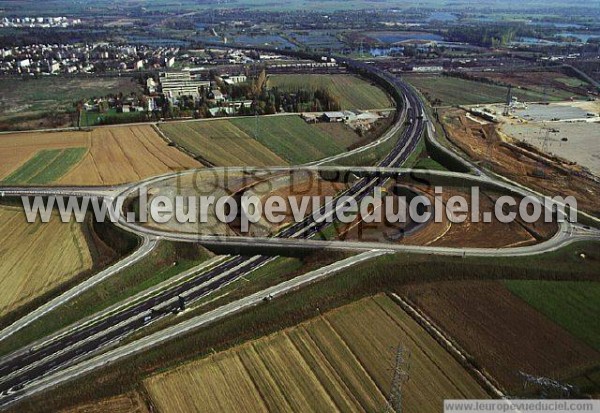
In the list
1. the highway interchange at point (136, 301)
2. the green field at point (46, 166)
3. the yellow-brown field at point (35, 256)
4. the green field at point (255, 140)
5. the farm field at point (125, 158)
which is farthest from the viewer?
the green field at point (255, 140)

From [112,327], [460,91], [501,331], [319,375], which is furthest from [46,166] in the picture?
[460,91]

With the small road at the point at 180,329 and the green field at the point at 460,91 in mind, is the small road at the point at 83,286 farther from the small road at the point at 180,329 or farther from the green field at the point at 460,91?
the green field at the point at 460,91

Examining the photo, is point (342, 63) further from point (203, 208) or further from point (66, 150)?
point (203, 208)

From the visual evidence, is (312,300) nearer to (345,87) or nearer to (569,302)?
(569,302)

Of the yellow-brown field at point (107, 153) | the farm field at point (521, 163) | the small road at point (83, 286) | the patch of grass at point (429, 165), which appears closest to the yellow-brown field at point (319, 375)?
the small road at point (83, 286)

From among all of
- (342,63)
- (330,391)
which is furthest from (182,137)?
(342,63)

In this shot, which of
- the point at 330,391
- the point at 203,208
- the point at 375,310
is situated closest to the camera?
the point at 330,391
